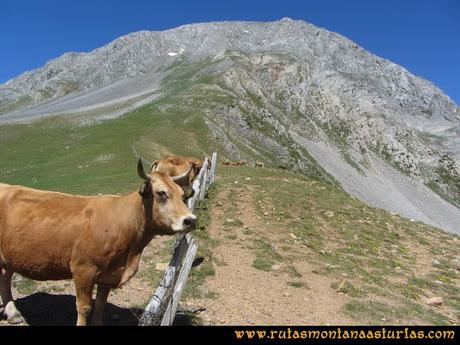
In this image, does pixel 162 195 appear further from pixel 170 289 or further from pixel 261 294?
pixel 261 294

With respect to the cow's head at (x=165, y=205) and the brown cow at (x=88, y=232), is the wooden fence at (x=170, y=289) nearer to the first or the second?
the brown cow at (x=88, y=232)

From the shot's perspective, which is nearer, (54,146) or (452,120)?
(54,146)

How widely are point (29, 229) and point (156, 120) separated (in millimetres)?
57770

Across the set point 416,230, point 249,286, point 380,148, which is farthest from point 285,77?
point 249,286

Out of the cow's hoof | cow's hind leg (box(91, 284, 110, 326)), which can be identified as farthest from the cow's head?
the cow's hoof

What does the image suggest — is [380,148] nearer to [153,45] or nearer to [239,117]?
[239,117]

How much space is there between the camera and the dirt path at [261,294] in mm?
11406

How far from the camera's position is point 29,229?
8.63 meters

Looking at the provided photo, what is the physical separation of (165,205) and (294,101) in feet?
397

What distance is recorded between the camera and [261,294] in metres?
12.8

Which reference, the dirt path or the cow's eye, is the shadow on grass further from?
the cow's eye

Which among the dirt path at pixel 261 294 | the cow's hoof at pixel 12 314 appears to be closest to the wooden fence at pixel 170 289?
the dirt path at pixel 261 294

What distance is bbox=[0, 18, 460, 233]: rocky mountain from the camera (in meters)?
84.0
